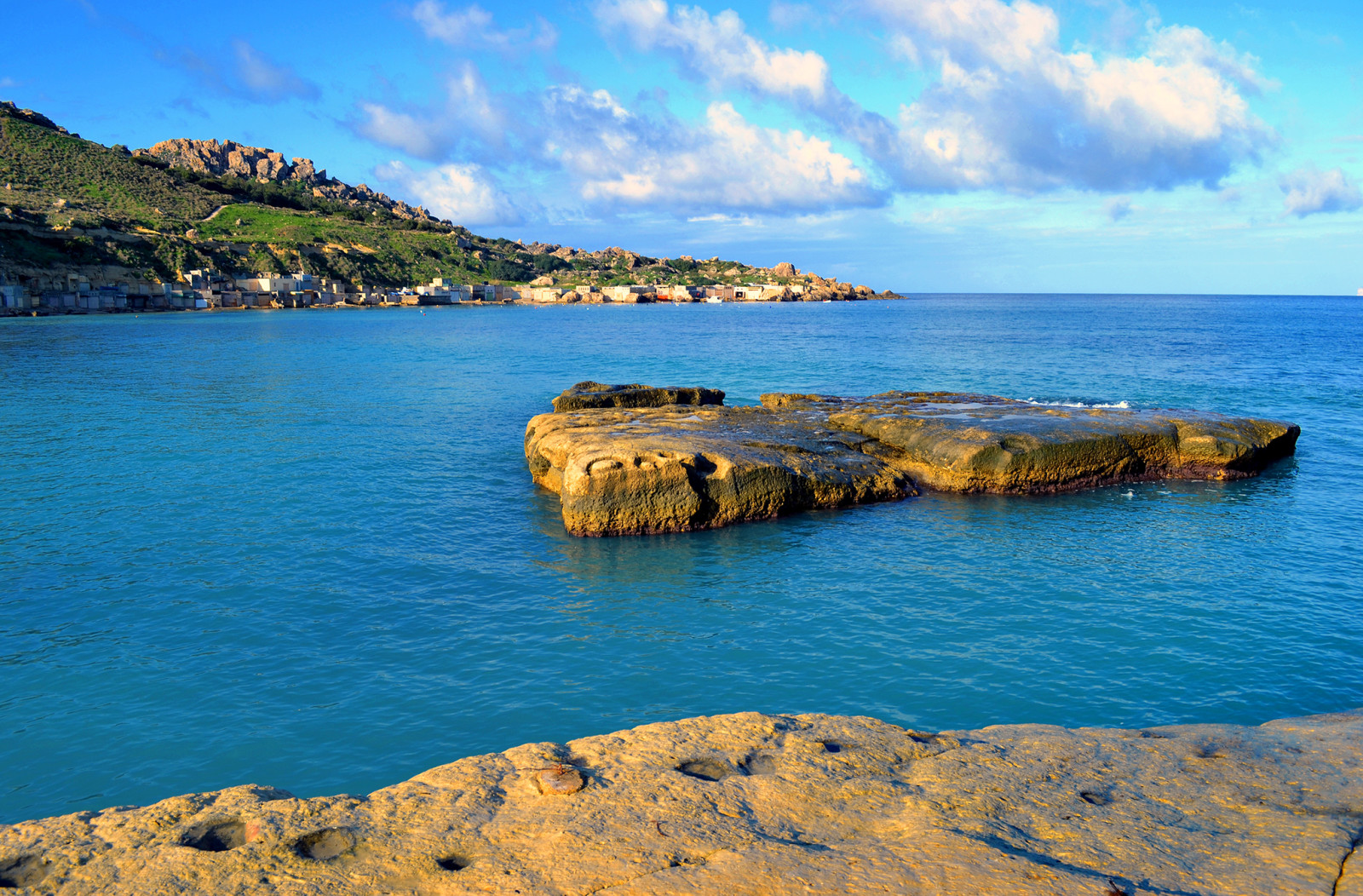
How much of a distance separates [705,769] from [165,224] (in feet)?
459

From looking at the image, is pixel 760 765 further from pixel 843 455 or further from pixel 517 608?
pixel 843 455

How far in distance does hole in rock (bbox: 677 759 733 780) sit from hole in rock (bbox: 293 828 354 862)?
255 cm

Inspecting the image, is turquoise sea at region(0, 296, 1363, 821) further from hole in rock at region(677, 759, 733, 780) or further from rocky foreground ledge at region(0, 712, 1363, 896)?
hole in rock at region(677, 759, 733, 780)

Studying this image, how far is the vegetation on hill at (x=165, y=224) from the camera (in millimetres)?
96875

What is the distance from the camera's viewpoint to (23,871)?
4.99 metres

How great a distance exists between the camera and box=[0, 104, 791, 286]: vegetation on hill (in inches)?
3814

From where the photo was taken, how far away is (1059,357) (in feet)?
176

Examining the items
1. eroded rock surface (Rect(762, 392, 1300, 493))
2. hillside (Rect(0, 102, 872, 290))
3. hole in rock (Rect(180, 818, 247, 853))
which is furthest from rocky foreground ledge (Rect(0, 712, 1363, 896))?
hillside (Rect(0, 102, 872, 290))

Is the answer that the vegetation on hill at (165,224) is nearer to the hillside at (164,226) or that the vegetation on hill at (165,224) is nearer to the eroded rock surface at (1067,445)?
the hillside at (164,226)

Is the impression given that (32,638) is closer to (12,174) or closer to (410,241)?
(12,174)

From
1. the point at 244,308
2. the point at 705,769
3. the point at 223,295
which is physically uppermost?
the point at 223,295

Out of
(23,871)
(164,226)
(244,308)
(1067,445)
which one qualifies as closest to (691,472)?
(1067,445)

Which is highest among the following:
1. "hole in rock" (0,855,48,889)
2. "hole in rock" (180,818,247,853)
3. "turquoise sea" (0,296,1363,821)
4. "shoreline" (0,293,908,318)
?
"shoreline" (0,293,908,318)

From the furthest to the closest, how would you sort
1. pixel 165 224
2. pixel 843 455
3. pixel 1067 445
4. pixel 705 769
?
pixel 165 224 < pixel 843 455 < pixel 1067 445 < pixel 705 769
